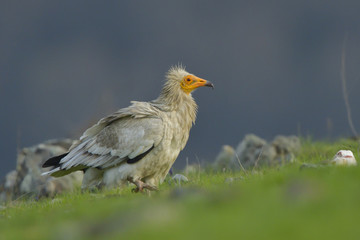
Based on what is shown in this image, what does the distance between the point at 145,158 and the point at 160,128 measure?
580 mm

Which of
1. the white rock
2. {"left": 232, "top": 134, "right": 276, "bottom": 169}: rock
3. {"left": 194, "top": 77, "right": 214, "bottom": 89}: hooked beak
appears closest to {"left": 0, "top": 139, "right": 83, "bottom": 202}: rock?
{"left": 232, "top": 134, "right": 276, "bottom": 169}: rock

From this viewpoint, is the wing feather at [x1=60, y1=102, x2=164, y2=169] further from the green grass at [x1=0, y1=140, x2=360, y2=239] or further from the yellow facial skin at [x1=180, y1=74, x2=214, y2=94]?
the green grass at [x1=0, y1=140, x2=360, y2=239]

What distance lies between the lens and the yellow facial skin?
1069 centimetres

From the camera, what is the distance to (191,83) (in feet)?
35.3

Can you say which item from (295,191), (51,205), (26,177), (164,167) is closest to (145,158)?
(164,167)

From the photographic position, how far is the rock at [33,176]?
14852 mm

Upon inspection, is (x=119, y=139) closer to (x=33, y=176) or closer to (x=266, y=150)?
(x=266, y=150)

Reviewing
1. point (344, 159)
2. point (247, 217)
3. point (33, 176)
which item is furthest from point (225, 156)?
point (247, 217)

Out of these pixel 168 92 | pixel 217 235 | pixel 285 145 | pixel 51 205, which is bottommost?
pixel 217 235

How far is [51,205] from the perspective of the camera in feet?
28.9

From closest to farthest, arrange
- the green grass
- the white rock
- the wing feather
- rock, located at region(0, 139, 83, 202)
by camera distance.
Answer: the green grass → the white rock → the wing feather → rock, located at region(0, 139, 83, 202)

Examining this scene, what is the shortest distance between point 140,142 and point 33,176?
7.21 metres

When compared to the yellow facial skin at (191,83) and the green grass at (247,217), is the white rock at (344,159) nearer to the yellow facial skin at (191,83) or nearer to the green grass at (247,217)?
the green grass at (247,217)

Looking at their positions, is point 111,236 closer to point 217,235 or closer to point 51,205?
point 217,235
